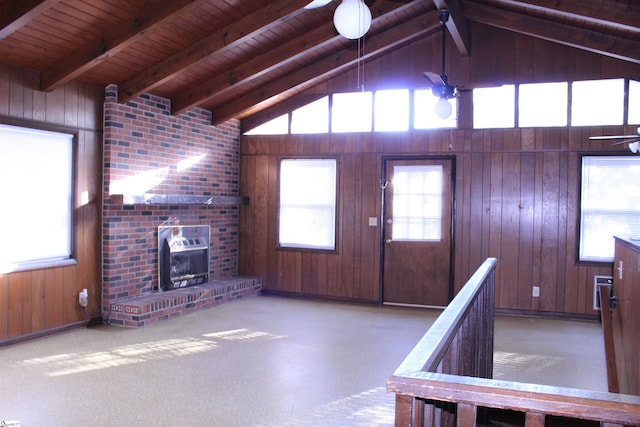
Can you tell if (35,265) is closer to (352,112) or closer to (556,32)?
(352,112)

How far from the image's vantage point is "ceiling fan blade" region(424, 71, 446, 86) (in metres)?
4.61

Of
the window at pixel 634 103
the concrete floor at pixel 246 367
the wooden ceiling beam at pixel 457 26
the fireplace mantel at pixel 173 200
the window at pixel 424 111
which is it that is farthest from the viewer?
the window at pixel 424 111

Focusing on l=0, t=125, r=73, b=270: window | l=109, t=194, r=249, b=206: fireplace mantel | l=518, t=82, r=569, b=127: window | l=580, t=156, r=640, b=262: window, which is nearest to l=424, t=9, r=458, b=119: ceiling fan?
l=518, t=82, r=569, b=127: window

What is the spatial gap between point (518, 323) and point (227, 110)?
4.70 meters

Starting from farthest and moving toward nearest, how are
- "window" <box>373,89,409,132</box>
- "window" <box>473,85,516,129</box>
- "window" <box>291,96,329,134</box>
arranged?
"window" <box>291,96,329,134</box>, "window" <box>373,89,409,132</box>, "window" <box>473,85,516,129</box>

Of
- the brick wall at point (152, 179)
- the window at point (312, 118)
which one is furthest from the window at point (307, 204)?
the brick wall at point (152, 179)

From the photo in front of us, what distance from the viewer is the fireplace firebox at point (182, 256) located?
20.5 feet

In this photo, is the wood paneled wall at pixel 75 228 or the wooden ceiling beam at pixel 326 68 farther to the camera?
the wooden ceiling beam at pixel 326 68

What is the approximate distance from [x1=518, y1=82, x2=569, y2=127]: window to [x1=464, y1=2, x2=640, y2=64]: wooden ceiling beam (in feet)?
1.79

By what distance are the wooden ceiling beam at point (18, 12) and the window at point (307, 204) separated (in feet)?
13.6

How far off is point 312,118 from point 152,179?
97.6 inches

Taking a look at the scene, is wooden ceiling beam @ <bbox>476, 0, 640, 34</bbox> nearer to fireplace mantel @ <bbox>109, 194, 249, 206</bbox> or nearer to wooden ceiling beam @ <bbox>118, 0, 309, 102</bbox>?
wooden ceiling beam @ <bbox>118, 0, 309, 102</bbox>

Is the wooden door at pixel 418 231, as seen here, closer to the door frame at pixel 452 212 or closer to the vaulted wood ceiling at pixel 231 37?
the door frame at pixel 452 212

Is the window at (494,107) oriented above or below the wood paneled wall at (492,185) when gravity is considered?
above
